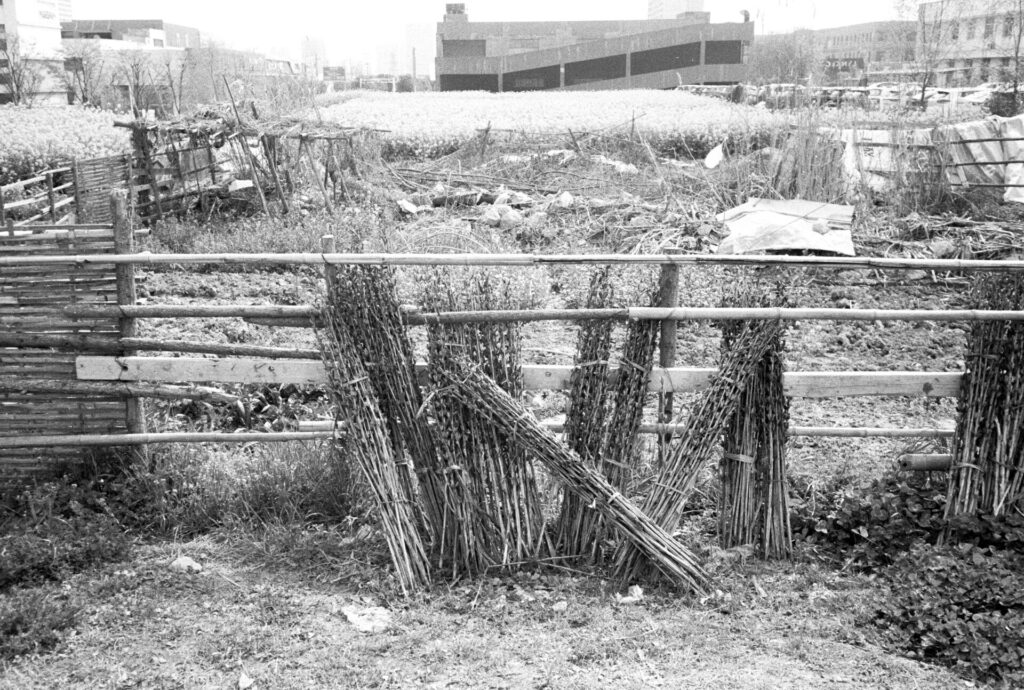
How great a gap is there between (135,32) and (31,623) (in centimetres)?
10978

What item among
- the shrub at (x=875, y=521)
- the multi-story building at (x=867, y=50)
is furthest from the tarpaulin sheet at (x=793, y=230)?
the multi-story building at (x=867, y=50)

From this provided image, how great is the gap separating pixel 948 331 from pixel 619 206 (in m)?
6.25

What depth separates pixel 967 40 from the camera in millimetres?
60406

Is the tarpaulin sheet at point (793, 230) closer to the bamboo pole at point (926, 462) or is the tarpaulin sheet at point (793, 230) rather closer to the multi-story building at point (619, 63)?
the bamboo pole at point (926, 462)

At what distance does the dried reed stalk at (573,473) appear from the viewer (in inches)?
162

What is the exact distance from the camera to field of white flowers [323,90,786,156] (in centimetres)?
2348

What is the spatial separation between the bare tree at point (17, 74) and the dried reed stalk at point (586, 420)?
35.4 m

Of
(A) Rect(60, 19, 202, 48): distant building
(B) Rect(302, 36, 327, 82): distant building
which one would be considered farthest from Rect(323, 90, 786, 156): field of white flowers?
(A) Rect(60, 19, 202, 48): distant building

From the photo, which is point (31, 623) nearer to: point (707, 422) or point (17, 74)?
point (707, 422)

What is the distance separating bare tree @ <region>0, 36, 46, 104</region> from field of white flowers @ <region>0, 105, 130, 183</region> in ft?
26.9

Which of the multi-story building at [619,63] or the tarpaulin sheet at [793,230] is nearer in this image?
the tarpaulin sheet at [793,230]

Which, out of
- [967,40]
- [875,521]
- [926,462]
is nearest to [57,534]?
[875,521]

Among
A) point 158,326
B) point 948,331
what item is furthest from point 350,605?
point 948,331

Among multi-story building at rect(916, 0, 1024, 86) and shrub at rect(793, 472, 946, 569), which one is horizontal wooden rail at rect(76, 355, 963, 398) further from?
multi-story building at rect(916, 0, 1024, 86)
